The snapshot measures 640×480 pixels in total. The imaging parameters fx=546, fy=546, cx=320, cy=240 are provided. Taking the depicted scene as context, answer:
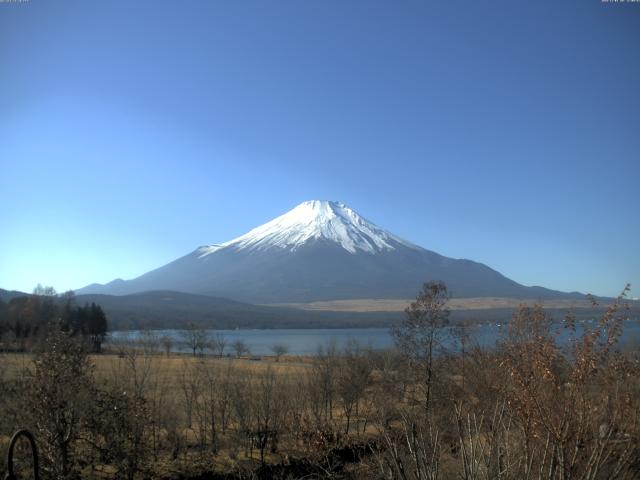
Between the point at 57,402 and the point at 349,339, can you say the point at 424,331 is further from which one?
the point at 349,339

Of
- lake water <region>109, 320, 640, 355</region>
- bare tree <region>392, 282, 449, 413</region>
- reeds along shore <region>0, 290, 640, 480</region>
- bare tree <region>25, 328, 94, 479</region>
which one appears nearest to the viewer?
reeds along shore <region>0, 290, 640, 480</region>

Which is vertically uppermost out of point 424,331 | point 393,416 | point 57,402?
point 424,331

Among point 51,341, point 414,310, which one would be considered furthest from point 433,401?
point 51,341

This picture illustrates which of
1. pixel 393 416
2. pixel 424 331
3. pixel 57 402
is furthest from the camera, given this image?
pixel 393 416

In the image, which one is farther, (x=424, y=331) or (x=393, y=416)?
(x=393, y=416)

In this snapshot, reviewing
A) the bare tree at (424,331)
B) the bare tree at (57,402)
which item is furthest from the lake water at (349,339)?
the bare tree at (57,402)

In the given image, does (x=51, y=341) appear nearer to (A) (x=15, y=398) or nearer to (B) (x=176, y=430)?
(A) (x=15, y=398)

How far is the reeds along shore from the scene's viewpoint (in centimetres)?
602

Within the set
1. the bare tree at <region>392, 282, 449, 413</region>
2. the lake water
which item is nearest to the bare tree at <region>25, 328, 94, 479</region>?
the lake water

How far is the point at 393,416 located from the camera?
2216 cm

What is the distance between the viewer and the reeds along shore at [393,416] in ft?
19.7

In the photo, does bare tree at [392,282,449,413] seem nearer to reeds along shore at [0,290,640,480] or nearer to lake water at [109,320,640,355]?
reeds along shore at [0,290,640,480]

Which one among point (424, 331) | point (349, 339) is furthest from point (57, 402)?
point (349, 339)

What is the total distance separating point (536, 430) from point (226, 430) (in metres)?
17.9
